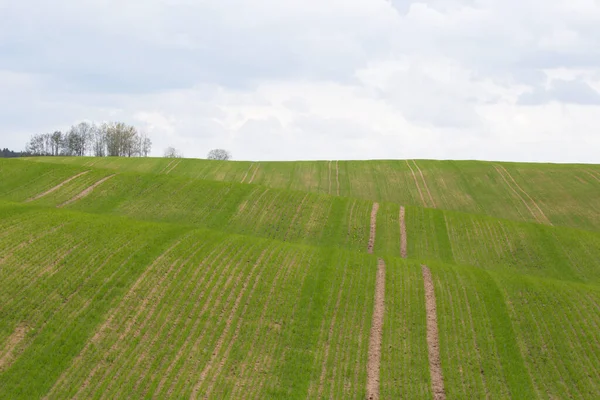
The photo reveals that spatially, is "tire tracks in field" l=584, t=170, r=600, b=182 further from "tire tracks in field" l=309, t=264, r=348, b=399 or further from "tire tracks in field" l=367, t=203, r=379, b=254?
"tire tracks in field" l=309, t=264, r=348, b=399

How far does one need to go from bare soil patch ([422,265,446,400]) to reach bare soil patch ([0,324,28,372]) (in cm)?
2144

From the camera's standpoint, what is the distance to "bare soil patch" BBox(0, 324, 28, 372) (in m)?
26.9

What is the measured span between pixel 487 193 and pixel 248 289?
1896 inches

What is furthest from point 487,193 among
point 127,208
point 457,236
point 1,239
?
point 1,239

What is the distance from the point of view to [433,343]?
30.5m

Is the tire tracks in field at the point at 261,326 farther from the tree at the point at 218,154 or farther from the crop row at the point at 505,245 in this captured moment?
the tree at the point at 218,154

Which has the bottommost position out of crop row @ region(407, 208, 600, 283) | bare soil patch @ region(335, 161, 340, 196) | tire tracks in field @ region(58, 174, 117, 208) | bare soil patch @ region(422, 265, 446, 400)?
bare soil patch @ region(422, 265, 446, 400)

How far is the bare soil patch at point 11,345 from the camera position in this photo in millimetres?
26859

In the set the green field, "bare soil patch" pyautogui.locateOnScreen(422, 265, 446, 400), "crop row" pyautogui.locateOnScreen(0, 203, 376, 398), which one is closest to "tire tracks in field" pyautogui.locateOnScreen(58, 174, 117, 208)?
the green field

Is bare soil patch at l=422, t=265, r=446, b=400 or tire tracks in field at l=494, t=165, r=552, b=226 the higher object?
tire tracks in field at l=494, t=165, r=552, b=226

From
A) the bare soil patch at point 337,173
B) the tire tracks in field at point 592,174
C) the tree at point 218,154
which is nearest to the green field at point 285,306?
the bare soil patch at point 337,173

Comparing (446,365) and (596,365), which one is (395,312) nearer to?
(446,365)

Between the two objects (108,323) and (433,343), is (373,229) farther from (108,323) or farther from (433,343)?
(108,323)

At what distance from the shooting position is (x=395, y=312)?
109ft
